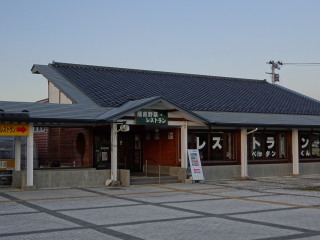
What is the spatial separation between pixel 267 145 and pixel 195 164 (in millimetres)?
5851

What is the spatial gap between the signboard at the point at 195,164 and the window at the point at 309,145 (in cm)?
789

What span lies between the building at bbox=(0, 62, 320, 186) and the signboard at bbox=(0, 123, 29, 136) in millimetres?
268

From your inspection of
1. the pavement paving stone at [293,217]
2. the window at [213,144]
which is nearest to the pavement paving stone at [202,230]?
the pavement paving stone at [293,217]

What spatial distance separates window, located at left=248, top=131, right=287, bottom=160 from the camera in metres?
24.0

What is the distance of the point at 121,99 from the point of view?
831 inches

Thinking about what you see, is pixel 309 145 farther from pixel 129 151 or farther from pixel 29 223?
pixel 29 223

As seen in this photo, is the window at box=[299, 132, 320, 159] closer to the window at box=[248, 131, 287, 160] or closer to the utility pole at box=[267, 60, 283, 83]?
the window at box=[248, 131, 287, 160]

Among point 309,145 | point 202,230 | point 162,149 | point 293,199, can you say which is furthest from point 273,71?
point 202,230

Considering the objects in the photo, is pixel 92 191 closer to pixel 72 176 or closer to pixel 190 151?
pixel 72 176

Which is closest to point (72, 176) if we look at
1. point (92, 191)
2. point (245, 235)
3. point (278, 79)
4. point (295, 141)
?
point (92, 191)

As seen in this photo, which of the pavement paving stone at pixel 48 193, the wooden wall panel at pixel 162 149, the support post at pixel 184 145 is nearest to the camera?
the pavement paving stone at pixel 48 193

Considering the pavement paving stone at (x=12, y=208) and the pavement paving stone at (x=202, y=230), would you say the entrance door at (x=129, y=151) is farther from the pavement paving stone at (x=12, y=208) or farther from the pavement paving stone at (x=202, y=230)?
the pavement paving stone at (x=202, y=230)

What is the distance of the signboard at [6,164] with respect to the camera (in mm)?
18453

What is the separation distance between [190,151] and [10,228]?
12.2 m
